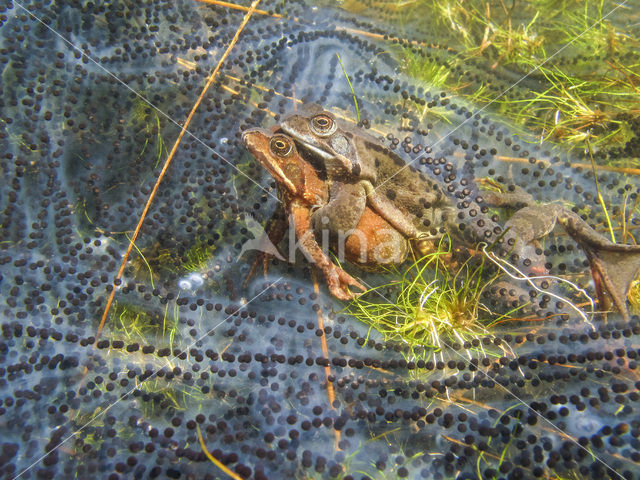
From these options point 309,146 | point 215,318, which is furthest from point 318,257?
point 215,318

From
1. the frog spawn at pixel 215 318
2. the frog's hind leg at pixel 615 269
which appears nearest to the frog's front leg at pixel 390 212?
the frog spawn at pixel 215 318

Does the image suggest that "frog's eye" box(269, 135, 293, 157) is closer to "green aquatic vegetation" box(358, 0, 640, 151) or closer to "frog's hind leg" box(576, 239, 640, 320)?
"green aquatic vegetation" box(358, 0, 640, 151)

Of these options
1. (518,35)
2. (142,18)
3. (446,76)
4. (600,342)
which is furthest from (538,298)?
(142,18)

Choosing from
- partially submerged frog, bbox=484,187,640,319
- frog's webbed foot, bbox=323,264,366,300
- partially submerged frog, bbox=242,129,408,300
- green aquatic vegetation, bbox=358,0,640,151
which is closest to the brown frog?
partially submerged frog, bbox=242,129,408,300

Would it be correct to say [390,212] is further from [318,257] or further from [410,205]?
[318,257]

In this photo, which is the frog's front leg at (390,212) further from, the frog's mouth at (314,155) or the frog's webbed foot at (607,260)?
the frog's webbed foot at (607,260)
